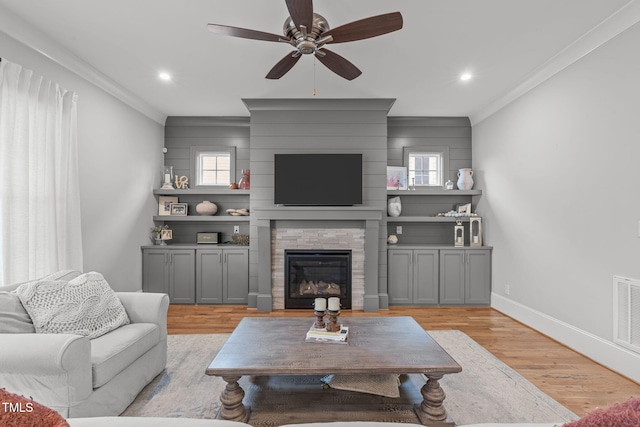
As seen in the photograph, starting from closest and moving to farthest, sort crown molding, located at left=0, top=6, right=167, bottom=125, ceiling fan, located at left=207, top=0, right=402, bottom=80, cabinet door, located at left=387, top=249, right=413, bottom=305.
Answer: ceiling fan, located at left=207, top=0, right=402, bottom=80, crown molding, located at left=0, top=6, right=167, bottom=125, cabinet door, located at left=387, top=249, right=413, bottom=305

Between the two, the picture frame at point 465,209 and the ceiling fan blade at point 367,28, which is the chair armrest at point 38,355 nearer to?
the ceiling fan blade at point 367,28

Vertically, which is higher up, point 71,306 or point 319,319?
point 71,306

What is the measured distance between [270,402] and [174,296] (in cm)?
316

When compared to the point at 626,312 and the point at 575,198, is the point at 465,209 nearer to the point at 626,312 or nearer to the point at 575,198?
the point at 575,198

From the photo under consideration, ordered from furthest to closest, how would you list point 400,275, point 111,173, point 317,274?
point 400,275, point 317,274, point 111,173

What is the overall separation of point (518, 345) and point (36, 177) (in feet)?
15.0

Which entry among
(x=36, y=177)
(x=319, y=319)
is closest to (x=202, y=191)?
(x=36, y=177)

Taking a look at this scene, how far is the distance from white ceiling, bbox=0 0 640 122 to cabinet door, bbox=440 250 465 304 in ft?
6.81

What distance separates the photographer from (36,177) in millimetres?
2754

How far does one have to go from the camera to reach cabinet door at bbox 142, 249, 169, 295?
15.1ft

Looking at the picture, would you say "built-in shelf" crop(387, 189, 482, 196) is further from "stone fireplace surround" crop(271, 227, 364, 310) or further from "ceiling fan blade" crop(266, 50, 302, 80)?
"ceiling fan blade" crop(266, 50, 302, 80)

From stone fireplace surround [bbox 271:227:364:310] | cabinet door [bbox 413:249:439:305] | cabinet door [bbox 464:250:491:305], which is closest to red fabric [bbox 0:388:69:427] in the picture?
stone fireplace surround [bbox 271:227:364:310]

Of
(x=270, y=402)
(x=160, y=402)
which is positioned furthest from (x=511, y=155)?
(x=160, y=402)

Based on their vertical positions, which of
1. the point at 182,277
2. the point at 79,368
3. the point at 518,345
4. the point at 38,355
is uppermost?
the point at 38,355
